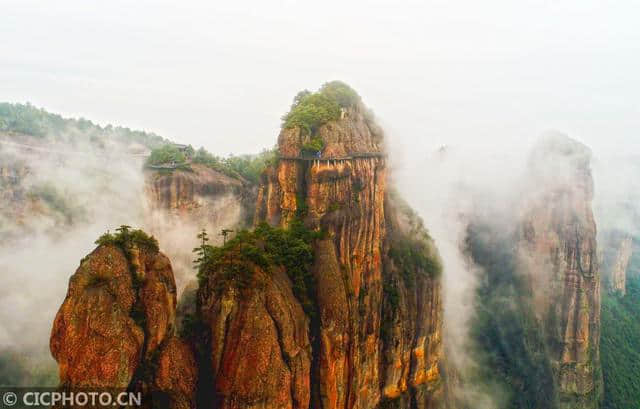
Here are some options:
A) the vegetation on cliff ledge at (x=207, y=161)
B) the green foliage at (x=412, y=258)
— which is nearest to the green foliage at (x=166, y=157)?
the vegetation on cliff ledge at (x=207, y=161)

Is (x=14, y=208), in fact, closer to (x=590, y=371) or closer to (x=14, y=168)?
(x=14, y=168)

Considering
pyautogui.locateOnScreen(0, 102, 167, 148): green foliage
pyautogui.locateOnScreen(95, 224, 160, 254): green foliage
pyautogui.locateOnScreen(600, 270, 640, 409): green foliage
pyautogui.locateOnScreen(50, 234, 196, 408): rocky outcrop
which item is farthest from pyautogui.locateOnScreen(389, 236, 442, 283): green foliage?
pyautogui.locateOnScreen(0, 102, 167, 148): green foliage

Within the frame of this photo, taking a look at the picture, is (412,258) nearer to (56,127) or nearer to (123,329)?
(123,329)

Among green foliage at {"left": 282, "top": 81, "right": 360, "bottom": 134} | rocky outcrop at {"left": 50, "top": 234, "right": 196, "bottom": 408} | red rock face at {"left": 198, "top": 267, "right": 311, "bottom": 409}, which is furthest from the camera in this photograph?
green foliage at {"left": 282, "top": 81, "right": 360, "bottom": 134}

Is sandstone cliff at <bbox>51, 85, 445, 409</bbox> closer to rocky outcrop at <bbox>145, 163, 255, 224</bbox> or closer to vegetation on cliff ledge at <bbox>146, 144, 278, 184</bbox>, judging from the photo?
rocky outcrop at <bbox>145, 163, 255, 224</bbox>

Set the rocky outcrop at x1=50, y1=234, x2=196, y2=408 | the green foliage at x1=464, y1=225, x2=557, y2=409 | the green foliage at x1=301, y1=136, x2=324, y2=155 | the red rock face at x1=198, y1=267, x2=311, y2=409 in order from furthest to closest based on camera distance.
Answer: the green foliage at x1=464, y1=225, x2=557, y2=409 → the green foliage at x1=301, y1=136, x2=324, y2=155 → the red rock face at x1=198, y1=267, x2=311, y2=409 → the rocky outcrop at x1=50, y1=234, x2=196, y2=408

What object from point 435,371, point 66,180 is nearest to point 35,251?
point 66,180

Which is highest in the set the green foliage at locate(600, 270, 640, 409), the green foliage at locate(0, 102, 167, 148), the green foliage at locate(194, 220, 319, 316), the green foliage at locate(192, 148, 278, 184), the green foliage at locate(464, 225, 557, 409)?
the green foliage at locate(0, 102, 167, 148)

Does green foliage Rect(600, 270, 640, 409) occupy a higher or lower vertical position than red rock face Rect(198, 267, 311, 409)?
lower
